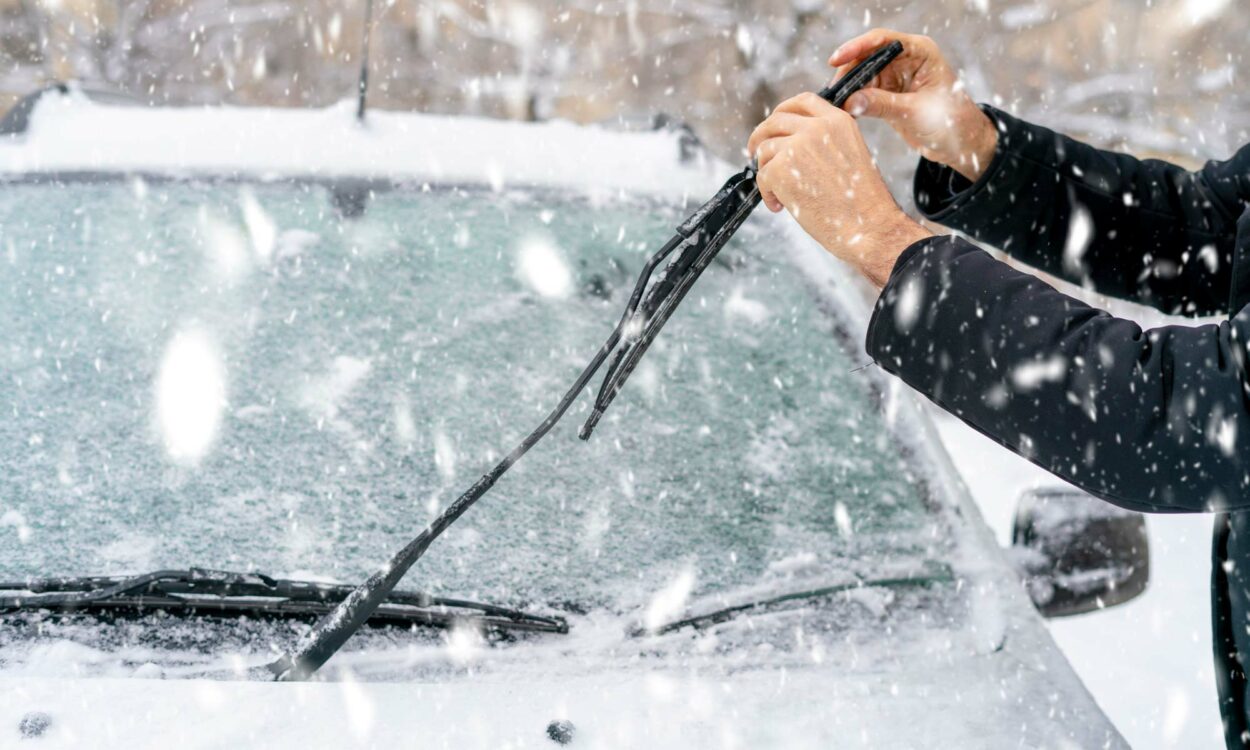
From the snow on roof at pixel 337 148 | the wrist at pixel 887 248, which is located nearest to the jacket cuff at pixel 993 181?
the wrist at pixel 887 248

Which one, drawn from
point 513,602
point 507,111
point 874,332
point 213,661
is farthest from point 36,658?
point 507,111

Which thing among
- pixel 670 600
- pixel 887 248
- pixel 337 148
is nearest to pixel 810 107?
pixel 887 248

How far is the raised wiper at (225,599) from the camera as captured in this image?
54.4 inches

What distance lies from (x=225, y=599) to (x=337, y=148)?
4.95 ft

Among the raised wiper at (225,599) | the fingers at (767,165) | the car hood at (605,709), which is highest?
the fingers at (767,165)

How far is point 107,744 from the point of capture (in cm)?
113

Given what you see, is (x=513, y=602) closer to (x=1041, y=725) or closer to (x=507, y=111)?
(x=1041, y=725)

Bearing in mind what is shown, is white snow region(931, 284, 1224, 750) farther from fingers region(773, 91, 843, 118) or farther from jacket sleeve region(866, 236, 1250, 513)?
fingers region(773, 91, 843, 118)

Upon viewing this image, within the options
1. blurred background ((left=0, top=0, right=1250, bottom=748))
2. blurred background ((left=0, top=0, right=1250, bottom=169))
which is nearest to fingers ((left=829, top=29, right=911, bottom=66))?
blurred background ((left=0, top=0, right=1250, bottom=748))

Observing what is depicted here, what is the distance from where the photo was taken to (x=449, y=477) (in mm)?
1737

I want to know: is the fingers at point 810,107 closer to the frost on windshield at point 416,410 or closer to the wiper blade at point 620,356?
the wiper blade at point 620,356

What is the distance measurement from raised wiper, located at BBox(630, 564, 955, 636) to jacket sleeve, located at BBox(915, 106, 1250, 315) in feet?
2.00

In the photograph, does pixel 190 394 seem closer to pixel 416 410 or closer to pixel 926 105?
pixel 416 410

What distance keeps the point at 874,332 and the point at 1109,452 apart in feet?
0.96
